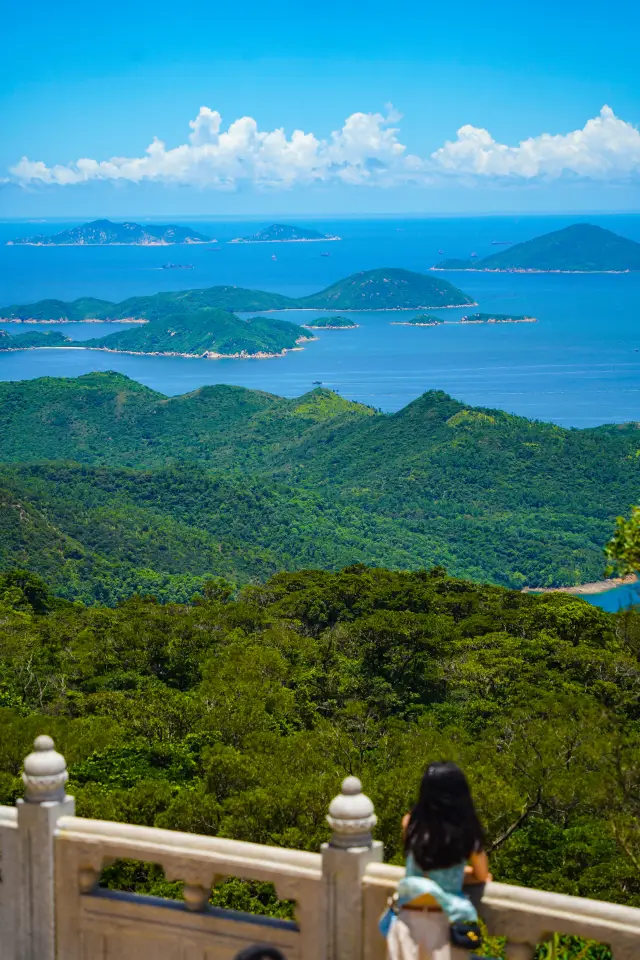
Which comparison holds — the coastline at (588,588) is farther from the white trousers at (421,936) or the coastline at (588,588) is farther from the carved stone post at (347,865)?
the white trousers at (421,936)

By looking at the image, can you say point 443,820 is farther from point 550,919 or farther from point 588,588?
point 588,588

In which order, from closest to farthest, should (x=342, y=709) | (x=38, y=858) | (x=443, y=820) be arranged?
1. (x=443, y=820)
2. (x=38, y=858)
3. (x=342, y=709)

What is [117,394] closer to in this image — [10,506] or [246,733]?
[10,506]

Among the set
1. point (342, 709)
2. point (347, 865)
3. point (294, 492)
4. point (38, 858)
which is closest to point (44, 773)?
point (38, 858)

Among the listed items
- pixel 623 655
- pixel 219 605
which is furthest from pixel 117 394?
pixel 623 655

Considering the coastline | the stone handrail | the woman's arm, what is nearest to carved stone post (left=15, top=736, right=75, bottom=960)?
the stone handrail

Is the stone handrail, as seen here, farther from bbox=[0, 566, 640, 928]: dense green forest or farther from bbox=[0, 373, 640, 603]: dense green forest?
bbox=[0, 373, 640, 603]: dense green forest

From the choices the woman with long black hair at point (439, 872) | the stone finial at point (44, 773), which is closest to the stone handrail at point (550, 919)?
the woman with long black hair at point (439, 872)
